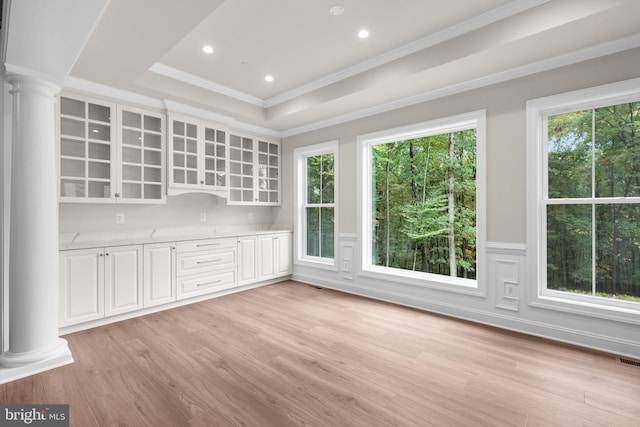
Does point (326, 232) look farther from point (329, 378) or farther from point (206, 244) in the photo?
point (329, 378)

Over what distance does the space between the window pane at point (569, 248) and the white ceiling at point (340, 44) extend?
1388 millimetres

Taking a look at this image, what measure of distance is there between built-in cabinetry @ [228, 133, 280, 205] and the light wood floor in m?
2.20

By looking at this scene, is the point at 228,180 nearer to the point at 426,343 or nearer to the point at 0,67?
the point at 0,67

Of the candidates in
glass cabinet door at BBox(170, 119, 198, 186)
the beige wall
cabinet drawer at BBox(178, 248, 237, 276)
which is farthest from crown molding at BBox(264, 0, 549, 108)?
cabinet drawer at BBox(178, 248, 237, 276)

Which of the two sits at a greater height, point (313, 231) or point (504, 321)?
point (313, 231)

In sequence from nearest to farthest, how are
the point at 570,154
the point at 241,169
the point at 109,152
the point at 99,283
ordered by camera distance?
the point at 570,154 → the point at 99,283 → the point at 109,152 → the point at 241,169

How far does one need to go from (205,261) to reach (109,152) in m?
1.70

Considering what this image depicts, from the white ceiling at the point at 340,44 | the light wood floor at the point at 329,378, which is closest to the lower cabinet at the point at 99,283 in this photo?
the light wood floor at the point at 329,378

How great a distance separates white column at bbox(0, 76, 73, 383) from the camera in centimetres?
227

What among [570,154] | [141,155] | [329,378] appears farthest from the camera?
[141,155]

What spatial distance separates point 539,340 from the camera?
2.80 m

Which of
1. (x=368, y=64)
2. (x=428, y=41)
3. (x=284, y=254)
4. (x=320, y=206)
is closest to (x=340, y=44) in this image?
(x=368, y=64)

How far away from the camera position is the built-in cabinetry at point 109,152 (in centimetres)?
323

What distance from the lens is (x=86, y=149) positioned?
330 cm
